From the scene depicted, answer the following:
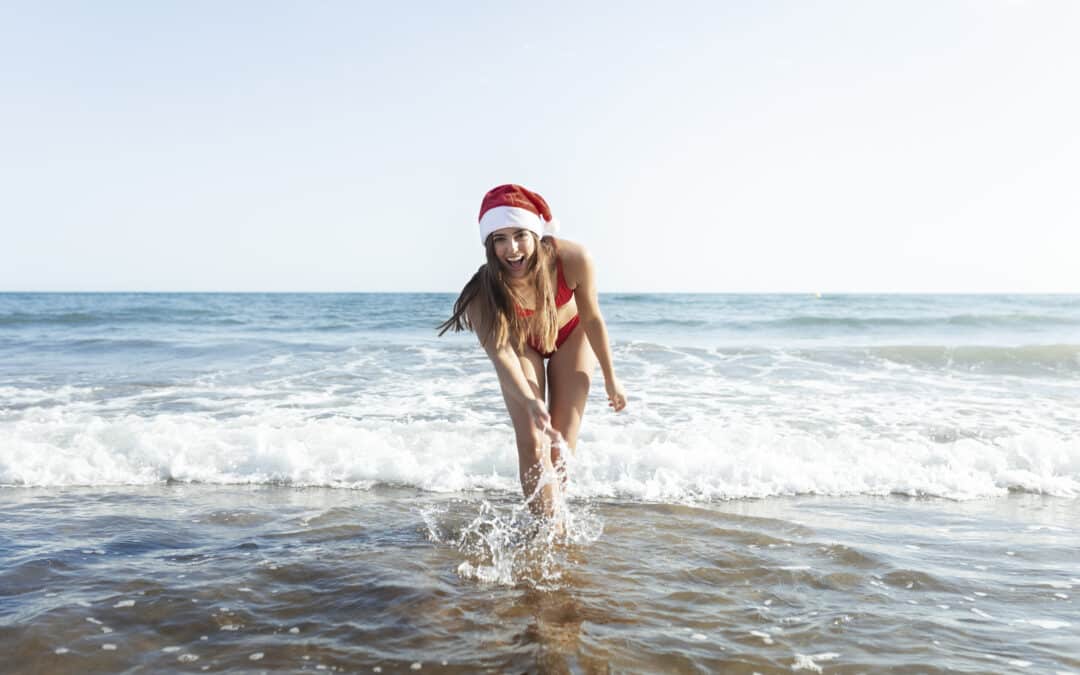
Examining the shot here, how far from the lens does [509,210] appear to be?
3717 millimetres

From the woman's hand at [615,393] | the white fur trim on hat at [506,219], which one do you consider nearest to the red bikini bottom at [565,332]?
the woman's hand at [615,393]

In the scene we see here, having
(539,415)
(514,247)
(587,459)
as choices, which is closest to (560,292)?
(514,247)

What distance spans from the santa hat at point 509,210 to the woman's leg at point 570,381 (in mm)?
790

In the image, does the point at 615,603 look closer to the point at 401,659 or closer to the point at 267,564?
the point at 401,659

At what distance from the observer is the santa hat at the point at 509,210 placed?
12.2ft

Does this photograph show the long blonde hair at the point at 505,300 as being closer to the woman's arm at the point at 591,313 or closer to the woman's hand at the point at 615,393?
the woman's arm at the point at 591,313

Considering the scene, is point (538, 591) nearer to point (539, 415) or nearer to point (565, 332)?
point (539, 415)

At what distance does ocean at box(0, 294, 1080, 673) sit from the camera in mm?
3008

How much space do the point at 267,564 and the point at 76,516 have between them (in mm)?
1947

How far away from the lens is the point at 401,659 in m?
2.84

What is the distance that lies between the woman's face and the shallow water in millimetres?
1552

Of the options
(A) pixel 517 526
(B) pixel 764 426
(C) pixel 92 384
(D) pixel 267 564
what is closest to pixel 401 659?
(D) pixel 267 564

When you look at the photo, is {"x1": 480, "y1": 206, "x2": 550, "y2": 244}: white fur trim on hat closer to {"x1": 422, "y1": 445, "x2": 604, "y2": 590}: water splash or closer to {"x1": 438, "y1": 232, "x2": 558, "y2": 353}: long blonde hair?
{"x1": 438, "y1": 232, "x2": 558, "y2": 353}: long blonde hair

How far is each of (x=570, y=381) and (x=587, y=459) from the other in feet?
7.91
